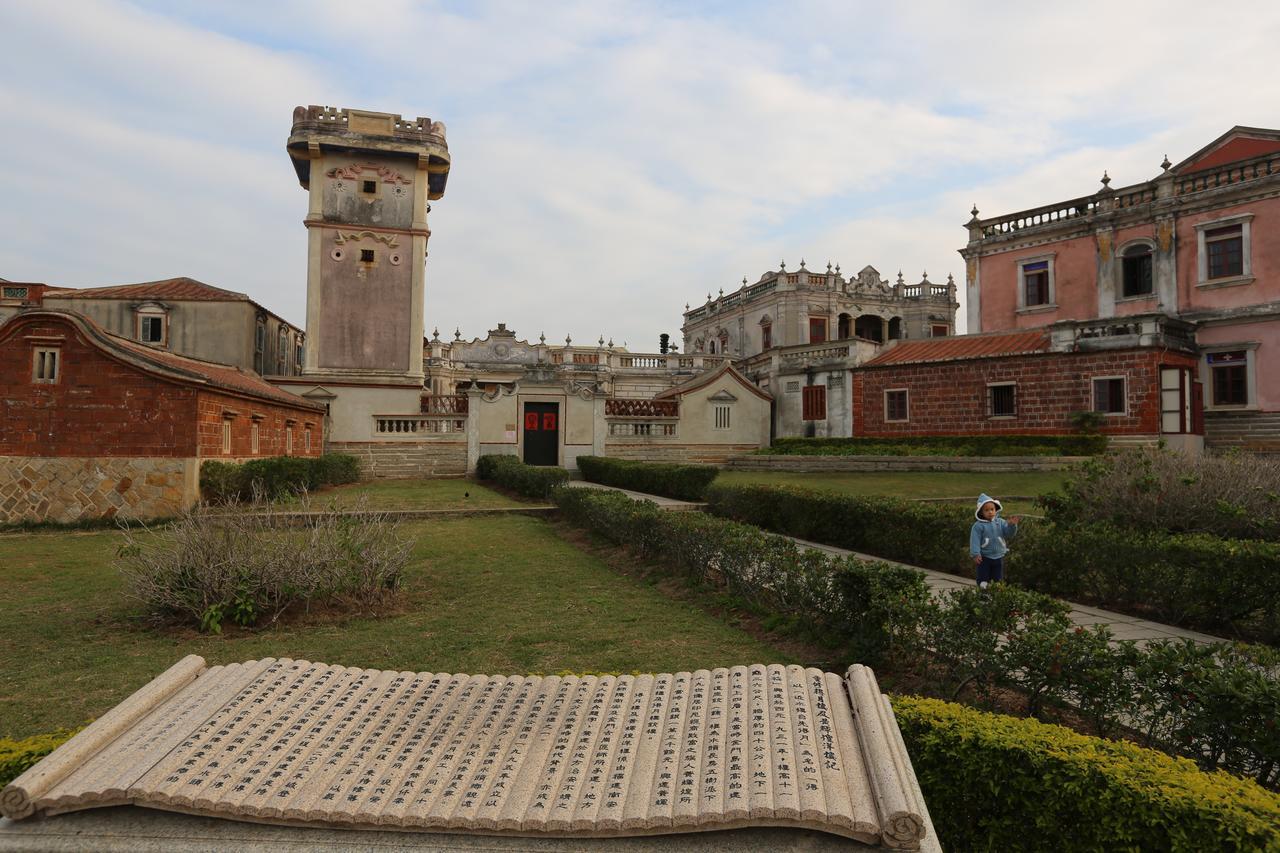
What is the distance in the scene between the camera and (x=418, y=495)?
1875 centimetres

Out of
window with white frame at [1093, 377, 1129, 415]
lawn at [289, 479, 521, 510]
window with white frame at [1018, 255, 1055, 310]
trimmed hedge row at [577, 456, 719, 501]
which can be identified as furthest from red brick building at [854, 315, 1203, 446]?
lawn at [289, 479, 521, 510]

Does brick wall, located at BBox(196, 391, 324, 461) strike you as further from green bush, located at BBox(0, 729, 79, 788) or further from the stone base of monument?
the stone base of monument

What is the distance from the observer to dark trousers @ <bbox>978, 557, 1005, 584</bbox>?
800 cm

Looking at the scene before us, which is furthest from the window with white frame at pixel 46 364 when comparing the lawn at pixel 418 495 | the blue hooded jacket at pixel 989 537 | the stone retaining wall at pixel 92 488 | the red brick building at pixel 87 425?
the blue hooded jacket at pixel 989 537

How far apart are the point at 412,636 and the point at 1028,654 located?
16.6 feet

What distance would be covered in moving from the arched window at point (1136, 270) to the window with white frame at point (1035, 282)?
8.31 feet

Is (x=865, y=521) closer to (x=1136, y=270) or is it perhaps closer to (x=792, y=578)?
(x=792, y=578)

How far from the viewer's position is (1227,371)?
2523 cm

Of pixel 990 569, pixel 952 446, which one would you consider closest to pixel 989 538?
pixel 990 569

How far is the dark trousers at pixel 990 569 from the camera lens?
8000 millimetres

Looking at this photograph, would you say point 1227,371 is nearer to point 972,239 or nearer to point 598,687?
point 972,239

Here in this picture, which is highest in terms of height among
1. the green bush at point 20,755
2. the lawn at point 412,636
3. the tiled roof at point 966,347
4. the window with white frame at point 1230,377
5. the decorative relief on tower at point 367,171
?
the decorative relief on tower at point 367,171

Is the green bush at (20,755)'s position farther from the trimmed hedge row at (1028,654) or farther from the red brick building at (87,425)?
the red brick building at (87,425)

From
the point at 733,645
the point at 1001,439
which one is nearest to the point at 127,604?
the point at 733,645
